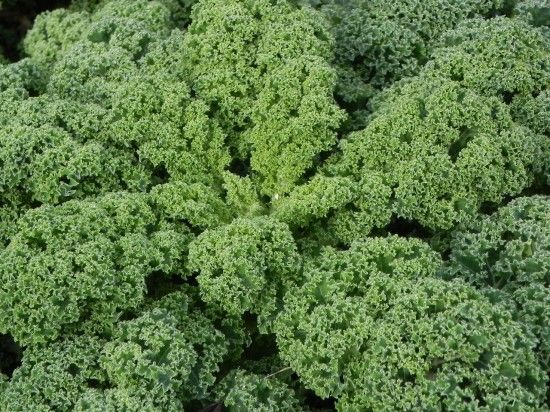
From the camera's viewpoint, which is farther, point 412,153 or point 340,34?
point 340,34

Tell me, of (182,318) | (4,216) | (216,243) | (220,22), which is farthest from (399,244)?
(4,216)

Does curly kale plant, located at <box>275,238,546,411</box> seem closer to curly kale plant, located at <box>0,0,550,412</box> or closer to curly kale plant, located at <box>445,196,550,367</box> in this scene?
curly kale plant, located at <box>0,0,550,412</box>

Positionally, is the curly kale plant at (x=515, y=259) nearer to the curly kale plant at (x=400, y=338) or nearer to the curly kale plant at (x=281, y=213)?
the curly kale plant at (x=281, y=213)

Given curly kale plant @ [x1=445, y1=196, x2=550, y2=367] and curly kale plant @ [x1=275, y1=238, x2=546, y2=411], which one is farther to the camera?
curly kale plant @ [x1=445, y1=196, x2=550, y2=367]

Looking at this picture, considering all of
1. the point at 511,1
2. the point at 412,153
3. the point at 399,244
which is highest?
the point at 511,1

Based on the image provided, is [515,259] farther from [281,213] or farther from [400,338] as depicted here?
[281,213]

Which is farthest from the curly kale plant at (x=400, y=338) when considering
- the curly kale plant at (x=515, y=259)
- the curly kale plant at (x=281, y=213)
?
the curly kale plant at (x=515, y=259)

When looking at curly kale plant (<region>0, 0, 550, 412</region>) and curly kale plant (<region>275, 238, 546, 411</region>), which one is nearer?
curly kale plant (<region>275, 238, 546, 411</region>)

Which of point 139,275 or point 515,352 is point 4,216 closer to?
point 139,275

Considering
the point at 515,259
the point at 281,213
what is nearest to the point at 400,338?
the point at 515,259

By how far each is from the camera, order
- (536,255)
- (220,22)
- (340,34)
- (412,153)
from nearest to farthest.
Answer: (536,255), (412,153), (220,22), (340,34)

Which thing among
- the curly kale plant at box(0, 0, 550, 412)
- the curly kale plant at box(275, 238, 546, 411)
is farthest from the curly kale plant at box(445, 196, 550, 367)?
the curly kale plant at box(275, 238, 546, 411)
